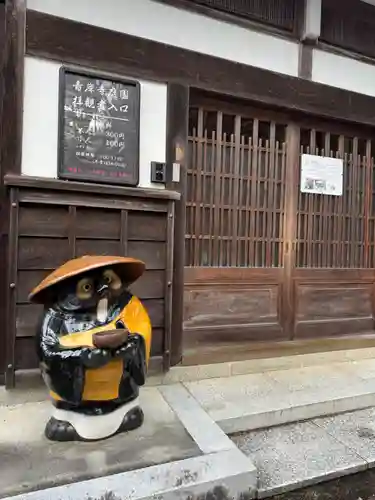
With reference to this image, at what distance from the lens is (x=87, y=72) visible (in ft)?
12.1

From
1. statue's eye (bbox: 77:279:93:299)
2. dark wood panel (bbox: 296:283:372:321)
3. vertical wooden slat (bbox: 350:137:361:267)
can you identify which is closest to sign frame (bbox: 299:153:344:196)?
vertical wooden slat (bbox: 350:137:361:267)

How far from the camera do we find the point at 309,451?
3158mm

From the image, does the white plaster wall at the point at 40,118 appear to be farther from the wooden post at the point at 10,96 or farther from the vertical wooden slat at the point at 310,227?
the vertical wooden slat at the point at 310,227

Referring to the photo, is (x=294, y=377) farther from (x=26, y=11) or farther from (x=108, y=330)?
(x=26, y=11)

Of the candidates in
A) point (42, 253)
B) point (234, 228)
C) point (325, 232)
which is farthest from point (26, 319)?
point (325, 232)

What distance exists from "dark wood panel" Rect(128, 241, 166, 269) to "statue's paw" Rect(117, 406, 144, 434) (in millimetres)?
1473

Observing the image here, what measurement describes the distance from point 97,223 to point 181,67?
1944mm

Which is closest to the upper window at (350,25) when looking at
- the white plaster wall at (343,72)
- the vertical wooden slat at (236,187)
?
the white plaster wall at (343,72)

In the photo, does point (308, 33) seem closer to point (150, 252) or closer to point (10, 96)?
point (150, 252)

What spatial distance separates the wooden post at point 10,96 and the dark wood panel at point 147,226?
1168mm

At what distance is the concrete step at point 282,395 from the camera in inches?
141

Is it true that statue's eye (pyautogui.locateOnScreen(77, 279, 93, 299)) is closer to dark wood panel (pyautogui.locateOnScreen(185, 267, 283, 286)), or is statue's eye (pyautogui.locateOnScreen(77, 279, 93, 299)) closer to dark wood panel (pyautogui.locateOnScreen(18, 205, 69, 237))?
dark wood panel (pyautogui.locateOnScreen(18, 205, 69, 237))

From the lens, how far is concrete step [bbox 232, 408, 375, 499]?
2780 mm

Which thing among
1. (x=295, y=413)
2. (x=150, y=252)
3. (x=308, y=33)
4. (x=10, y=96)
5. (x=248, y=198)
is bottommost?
(x=295, y=413)
